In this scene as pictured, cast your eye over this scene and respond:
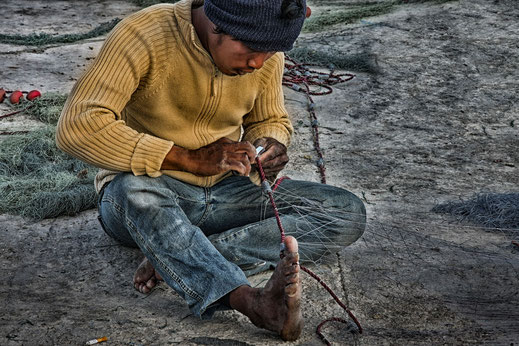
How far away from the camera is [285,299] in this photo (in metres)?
2.41

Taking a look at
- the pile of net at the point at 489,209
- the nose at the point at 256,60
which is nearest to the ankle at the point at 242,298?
the nose at the point at 256,60

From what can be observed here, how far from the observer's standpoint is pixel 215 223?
3.10 m

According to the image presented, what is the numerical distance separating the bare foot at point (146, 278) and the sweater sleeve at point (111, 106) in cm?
46

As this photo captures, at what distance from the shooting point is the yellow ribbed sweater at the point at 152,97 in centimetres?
271

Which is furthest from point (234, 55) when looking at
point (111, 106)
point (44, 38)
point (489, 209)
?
point (44, 38)

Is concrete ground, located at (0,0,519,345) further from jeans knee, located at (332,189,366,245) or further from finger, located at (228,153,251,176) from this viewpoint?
finger, located at (228,153,251,176)

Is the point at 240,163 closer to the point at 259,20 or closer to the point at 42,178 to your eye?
the point at 259,20

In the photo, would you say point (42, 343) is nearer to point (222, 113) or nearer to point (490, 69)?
point (222, 113)

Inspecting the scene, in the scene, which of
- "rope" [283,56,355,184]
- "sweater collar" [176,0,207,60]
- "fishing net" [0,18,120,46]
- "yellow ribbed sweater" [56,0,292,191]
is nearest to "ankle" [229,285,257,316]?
"yellow ribbed sweater" [56,0,292,191]

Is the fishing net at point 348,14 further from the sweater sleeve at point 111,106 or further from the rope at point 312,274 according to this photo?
the sweater sleeve at point 111,106

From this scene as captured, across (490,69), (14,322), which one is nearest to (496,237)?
(14,322)

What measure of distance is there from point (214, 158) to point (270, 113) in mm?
500

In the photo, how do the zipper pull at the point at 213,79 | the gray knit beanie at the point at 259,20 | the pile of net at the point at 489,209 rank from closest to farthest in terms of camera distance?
the gray knit beanie at the point at 259,20 → the zipper pull at the point at 213,79 → the pile of net at the point at 489,209

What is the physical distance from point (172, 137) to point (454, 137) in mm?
2632
